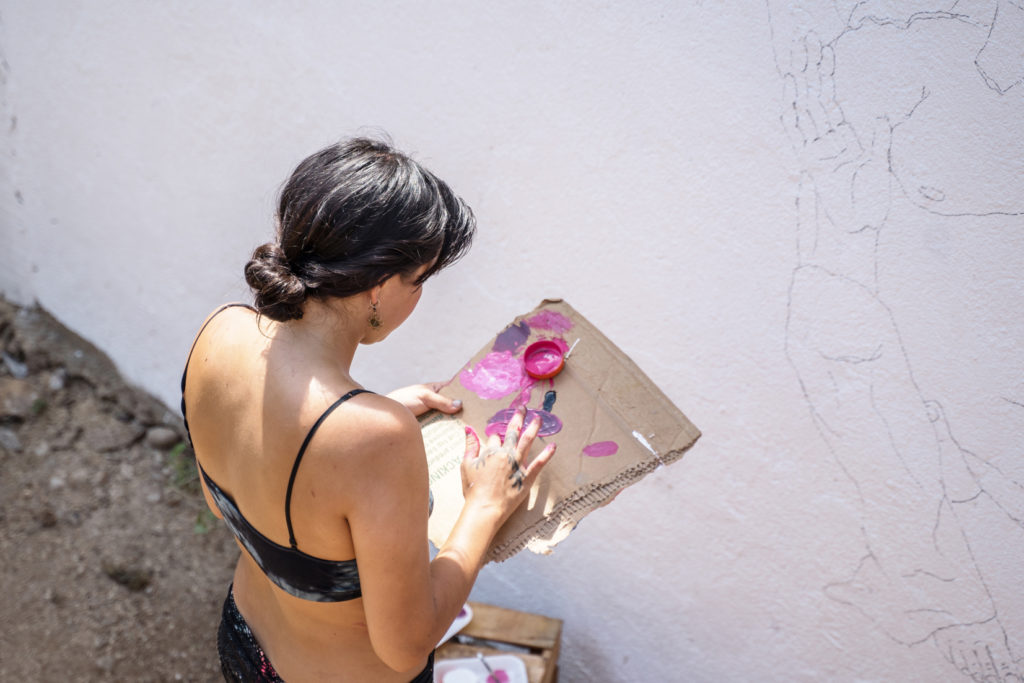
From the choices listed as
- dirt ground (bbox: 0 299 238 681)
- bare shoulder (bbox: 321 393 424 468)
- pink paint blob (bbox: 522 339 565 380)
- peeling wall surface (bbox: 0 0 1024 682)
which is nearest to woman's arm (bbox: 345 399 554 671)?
bare shoulder (bbox: 321 393 424 468)

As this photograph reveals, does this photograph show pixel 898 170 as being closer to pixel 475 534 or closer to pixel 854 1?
pixel 854 1

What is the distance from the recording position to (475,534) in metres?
1.18

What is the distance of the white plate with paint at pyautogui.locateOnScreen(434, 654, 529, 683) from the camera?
1988mm

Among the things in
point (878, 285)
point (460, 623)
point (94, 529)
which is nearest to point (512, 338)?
point (878, 285)

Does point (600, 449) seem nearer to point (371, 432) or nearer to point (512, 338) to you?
point (512, 338)

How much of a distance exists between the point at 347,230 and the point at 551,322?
52 centimetres

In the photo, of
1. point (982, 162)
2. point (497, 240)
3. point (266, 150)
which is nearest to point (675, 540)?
point (497, 240)

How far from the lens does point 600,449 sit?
132cm

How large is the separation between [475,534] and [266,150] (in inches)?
67.6

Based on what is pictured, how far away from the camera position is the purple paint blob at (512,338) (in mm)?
1462

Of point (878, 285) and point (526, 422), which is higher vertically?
point (878, 285)

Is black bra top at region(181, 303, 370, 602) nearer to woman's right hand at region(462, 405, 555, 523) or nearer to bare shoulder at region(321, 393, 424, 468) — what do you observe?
bare shoulder at region(321, 393, 424, 468)

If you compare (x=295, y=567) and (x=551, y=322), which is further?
(x=551, y=322)

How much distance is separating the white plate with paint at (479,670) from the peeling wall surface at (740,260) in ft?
0.96
